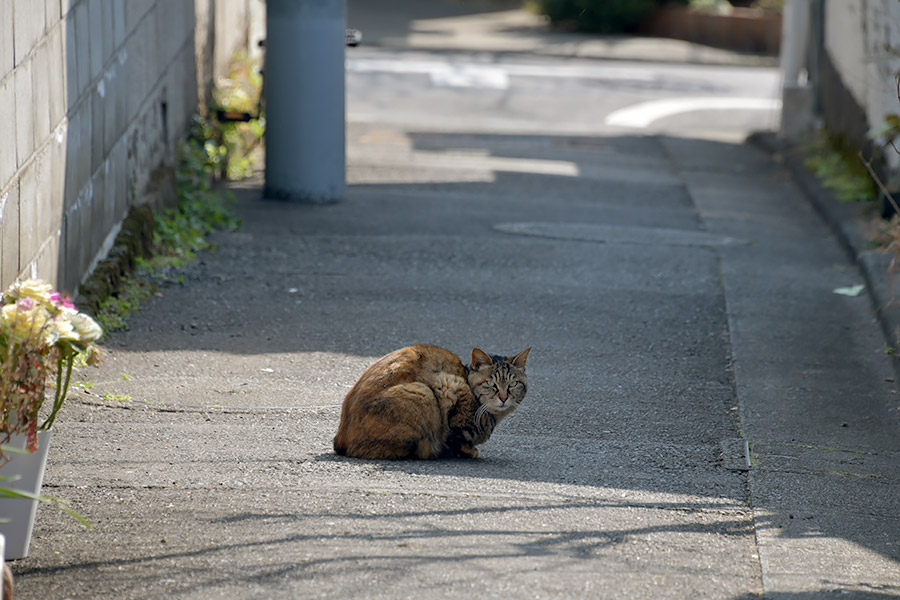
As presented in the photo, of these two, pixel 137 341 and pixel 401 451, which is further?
pixel 137 341

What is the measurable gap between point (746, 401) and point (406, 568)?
9.99 ft

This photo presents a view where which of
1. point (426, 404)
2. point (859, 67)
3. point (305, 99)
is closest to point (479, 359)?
point (426, 404)

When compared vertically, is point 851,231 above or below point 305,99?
below

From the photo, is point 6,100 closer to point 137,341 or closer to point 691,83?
point 137,341

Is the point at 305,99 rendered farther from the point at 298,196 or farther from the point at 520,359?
the point at 520,359

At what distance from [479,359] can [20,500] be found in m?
2.13

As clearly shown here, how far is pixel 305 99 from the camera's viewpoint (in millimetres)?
10609

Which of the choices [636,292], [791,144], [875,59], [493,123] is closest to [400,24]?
[493,123]

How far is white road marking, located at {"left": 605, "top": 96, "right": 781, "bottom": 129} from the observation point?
57.7 ft

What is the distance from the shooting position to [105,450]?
4910 mm

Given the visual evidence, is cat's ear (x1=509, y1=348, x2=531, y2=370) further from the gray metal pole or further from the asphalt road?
the gray metal pole


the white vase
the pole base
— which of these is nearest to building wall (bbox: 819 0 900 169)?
the pole base

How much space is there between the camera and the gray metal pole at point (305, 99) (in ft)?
34.4

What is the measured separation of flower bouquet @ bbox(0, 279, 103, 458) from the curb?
5.04 m
